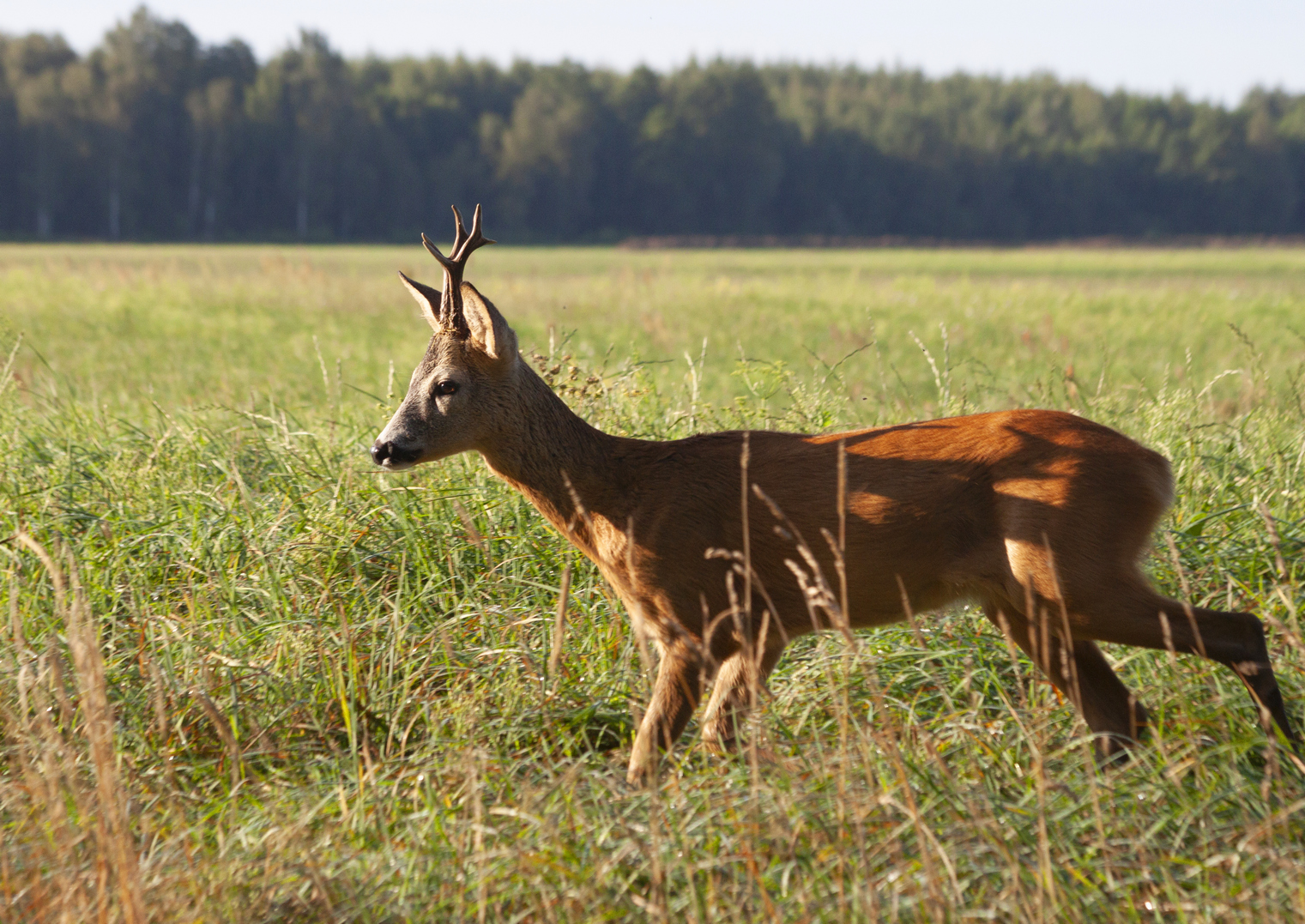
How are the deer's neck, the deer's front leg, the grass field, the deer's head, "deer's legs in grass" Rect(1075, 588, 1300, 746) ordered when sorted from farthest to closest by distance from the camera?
1. the deer's neck
2. the deer's head
3. the deer's front leg
4. "deer's legs in grass" Rect(1075, 588, 1300, 746)
5. the grass field

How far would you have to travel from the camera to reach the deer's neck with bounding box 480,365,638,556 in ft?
12.3

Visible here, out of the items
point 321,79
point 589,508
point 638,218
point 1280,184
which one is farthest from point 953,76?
point 589,508

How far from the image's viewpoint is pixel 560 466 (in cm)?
379

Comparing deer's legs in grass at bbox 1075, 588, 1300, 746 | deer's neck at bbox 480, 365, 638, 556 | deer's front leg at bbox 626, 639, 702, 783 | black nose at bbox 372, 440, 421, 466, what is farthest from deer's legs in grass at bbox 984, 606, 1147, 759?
black nose at bbox 372, 440, 421, 466

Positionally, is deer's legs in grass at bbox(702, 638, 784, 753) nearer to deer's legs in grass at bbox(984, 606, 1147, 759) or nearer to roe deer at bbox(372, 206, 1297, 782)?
roe deer at bbox(372, 206, 1297, 782)

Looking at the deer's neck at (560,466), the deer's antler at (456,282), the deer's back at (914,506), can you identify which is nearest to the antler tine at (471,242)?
the deer's antler at (456,282)

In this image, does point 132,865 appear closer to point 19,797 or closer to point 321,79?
point 19,797

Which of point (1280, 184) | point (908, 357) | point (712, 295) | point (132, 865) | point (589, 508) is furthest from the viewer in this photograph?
point (1280, 184)

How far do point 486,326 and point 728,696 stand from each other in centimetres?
141

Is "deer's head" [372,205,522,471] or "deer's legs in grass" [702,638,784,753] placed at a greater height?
"deer's head" [372,205,522,471]

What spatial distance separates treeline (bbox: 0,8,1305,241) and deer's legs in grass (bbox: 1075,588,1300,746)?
6874 centimetres

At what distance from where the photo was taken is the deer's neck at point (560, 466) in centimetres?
375

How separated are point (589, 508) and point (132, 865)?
174cm

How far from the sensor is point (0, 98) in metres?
69.6
